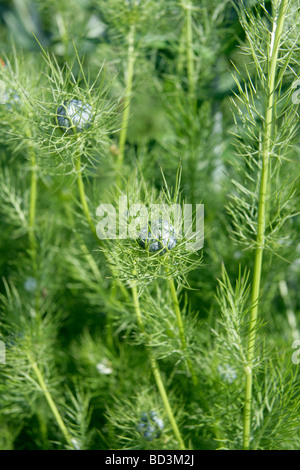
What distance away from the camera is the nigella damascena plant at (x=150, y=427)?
496 mm

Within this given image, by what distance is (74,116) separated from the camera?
394 millimetres

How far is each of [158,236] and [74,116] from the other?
0.12m

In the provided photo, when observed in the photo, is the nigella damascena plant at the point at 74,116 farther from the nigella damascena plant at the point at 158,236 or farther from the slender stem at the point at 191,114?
the slender stem at the point at 191,114

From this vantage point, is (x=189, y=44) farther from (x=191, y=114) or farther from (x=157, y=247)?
(x=157, y=247)

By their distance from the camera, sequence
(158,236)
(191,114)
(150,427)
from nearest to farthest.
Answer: (158,236), (150,427), (191,114)

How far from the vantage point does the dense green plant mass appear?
1.31 feet

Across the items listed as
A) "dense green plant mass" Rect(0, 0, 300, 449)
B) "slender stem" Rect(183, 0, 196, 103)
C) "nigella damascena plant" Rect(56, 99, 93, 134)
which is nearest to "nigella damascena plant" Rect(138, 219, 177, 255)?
"dense green plant mass" Rect(0, 0, 300, 449)

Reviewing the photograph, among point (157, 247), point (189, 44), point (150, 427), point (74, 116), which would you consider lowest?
point (150, 427)

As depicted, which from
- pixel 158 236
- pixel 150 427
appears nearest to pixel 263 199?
pixel 158 236

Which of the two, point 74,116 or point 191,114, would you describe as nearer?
point 74,116

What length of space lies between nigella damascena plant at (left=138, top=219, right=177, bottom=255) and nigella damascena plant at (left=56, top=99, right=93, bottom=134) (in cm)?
10

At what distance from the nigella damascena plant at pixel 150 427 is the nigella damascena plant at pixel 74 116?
0.30m

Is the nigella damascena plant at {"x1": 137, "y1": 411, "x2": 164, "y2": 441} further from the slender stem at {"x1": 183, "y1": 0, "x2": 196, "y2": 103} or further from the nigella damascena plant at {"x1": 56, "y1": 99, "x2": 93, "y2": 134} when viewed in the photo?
the slender stem at {"x1": 183, "y1": 0, "x2": 196, "y2": 103}
